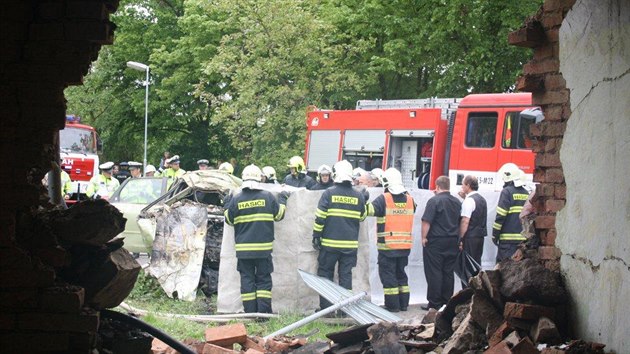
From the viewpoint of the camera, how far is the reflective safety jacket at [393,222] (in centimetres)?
1217

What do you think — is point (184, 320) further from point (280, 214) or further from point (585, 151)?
point (585, 151)

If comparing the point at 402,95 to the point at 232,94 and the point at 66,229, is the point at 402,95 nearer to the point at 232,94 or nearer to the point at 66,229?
the point at 232,94

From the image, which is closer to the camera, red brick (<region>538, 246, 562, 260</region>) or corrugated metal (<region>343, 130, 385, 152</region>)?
red brick (<region>538, 246, 562, 260</region>)

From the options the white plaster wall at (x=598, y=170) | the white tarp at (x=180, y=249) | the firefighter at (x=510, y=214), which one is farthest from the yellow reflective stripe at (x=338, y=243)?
the white plaster wall at (x=598, y=170)

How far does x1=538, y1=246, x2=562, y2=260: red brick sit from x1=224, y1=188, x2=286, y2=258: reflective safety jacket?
5027 mm

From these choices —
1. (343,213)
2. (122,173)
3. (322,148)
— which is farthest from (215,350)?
(122,173)

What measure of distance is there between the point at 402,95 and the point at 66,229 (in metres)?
22.3

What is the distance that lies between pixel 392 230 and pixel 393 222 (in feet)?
0.36

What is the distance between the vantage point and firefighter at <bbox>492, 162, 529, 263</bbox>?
40.3 feet

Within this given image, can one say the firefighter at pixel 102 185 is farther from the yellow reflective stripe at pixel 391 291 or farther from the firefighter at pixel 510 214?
the firefighter at pixel 510 214

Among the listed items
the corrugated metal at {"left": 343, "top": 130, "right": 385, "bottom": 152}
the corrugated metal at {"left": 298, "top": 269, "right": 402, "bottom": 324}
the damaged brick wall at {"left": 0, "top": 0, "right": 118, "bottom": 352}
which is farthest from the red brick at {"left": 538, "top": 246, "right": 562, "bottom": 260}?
the corrugated metal at {"left": 343, "top": 130, "right": 385, "bottom": 152}

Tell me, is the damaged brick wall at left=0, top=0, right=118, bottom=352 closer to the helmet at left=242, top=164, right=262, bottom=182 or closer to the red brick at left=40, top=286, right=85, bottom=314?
the red brick at left=40, top=286, right=85, bottom=314

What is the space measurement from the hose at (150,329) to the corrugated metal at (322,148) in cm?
1643

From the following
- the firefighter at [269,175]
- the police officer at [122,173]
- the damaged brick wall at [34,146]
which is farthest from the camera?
the police officer at [122,173]
